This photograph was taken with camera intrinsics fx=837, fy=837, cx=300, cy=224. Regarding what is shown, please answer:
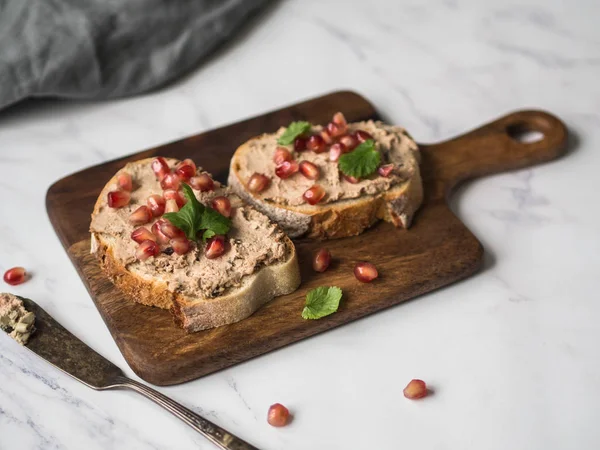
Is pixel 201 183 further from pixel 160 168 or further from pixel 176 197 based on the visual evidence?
pixel 160 168

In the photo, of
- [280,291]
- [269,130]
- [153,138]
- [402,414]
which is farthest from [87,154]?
[402,414]

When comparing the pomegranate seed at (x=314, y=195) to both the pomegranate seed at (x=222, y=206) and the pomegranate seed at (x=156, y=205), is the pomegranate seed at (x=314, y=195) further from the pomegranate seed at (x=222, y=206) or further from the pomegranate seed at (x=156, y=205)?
the pomegranate seed at (x=156, y=205)

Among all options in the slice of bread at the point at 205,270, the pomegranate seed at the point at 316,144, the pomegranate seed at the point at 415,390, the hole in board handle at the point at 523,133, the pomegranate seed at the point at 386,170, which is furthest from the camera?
the hole in board handle at the point at 523,133

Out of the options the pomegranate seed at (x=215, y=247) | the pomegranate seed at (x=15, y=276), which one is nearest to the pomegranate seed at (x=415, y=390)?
the pomegranate seed at (x=215, y=247)

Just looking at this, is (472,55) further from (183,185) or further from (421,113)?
(183,185)

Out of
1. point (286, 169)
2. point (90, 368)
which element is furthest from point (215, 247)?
point (90, 368)

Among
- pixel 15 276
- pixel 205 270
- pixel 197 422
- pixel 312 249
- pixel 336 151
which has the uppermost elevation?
pixel 336 151
